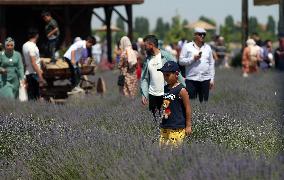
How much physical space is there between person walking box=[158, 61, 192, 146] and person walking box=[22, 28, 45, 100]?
6.17 metres

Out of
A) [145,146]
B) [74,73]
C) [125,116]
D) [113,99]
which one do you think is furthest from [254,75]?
[145,146]

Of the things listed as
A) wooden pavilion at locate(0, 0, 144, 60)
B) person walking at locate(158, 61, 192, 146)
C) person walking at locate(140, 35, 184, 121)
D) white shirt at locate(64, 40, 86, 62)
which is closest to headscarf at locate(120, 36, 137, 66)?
white shirt at locate(64, 40, 86, 62)

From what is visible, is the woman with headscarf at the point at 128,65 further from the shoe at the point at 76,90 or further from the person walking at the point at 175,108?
the person walking at the point at 175,108

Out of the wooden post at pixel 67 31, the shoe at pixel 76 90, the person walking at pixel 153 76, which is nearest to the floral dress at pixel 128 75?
the shoe at pixel 76 90

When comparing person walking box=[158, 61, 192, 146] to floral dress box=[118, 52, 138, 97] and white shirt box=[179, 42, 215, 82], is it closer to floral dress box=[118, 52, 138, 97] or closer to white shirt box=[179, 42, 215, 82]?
white shirt box=[179, 42, 215, 82]

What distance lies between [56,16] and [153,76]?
58.0ft

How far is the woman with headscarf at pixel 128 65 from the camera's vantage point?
41.8 ft

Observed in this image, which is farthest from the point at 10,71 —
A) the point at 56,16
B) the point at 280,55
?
the point at 56,16

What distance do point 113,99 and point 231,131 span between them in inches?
201

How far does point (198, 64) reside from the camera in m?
11.2

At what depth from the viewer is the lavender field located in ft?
15.4

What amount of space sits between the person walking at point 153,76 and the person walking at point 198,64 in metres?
1.72

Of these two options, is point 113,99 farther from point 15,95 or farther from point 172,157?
point 172,157

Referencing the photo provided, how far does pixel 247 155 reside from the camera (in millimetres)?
5133
